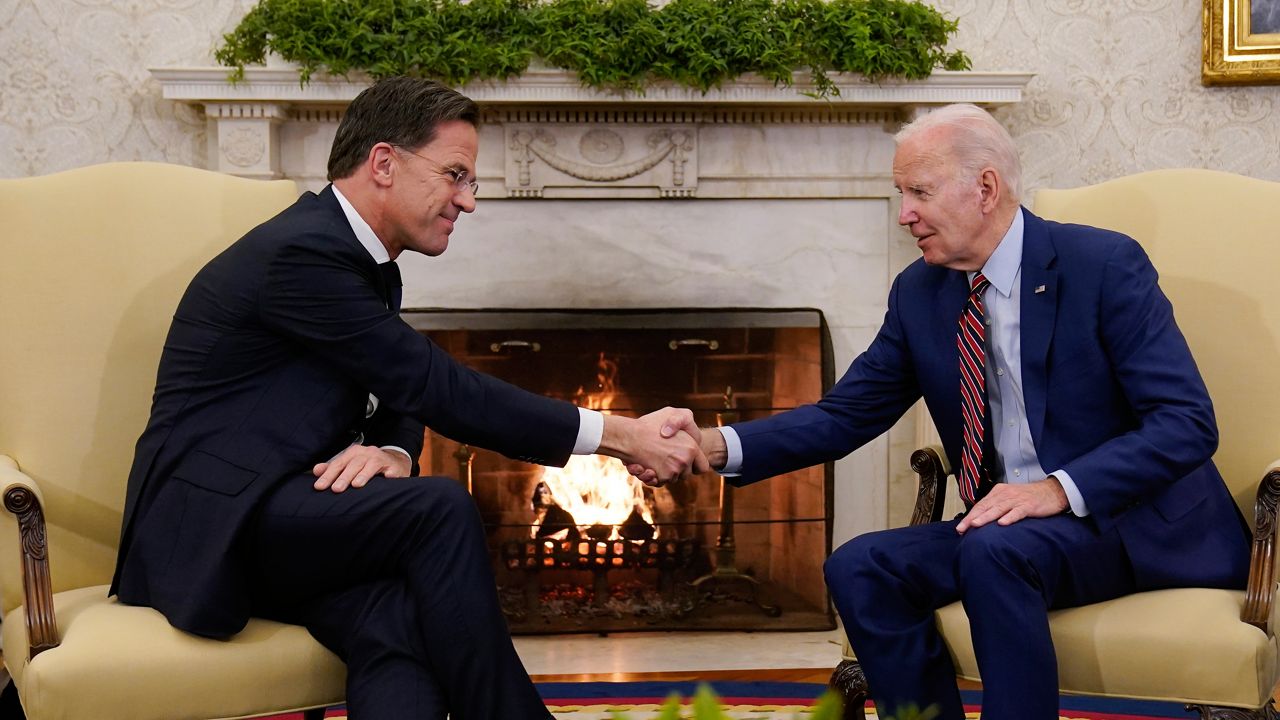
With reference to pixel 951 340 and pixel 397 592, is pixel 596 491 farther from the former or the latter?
pixel 397 592

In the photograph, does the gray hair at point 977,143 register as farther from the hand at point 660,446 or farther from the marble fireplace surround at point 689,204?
the marble fireplace surround at point 689,204

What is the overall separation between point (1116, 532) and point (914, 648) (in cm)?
38

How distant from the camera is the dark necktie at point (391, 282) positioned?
2.10m

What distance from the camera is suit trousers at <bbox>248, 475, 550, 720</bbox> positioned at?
173cm

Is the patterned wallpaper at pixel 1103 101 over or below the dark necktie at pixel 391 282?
over

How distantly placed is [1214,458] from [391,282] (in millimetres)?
1623

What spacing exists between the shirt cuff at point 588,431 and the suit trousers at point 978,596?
1.54 feet

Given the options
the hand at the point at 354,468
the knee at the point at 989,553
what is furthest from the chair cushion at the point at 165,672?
the knee at the point at 989,553

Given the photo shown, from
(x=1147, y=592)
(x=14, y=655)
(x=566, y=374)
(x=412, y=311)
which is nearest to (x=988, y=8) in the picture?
(x=566, y=374)

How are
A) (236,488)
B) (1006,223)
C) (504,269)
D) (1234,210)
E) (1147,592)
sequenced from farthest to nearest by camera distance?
1. (504,269)
2. (1234,210)
3. (1006,223)
4. (1147,592)
5. (236,488)

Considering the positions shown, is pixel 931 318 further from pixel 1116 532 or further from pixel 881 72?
pixel 881 72

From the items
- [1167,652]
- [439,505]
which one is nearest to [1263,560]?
[1167,652]

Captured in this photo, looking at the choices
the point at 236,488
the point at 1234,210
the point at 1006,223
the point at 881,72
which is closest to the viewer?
the point at 236,488

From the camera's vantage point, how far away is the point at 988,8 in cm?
359
